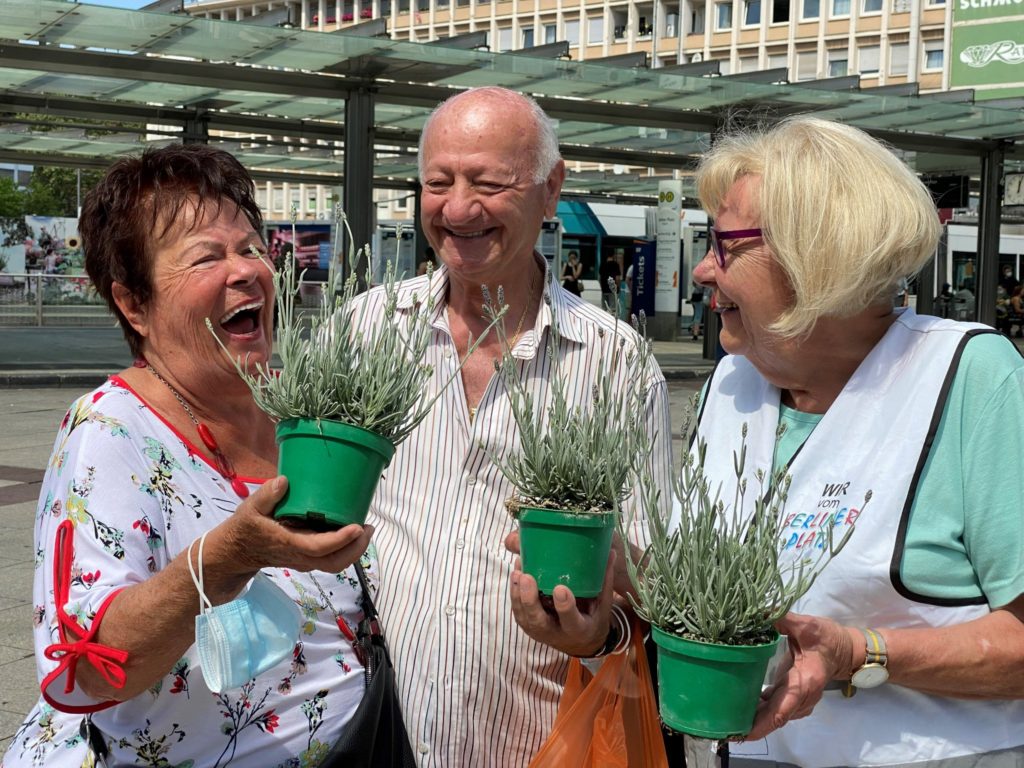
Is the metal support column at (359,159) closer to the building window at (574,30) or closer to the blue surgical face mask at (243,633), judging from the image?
the blue surgical face mask at (243,633)

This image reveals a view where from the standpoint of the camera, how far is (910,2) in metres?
76.7

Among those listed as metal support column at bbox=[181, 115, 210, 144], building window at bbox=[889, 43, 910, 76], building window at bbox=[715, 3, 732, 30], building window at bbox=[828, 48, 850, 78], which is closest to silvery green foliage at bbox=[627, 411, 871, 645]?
metal support column at bbox=[181, 115, 210, 144]

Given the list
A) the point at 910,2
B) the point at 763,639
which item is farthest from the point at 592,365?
the point at 910,2

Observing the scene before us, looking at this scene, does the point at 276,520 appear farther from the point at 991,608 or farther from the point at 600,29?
the point at 600,29

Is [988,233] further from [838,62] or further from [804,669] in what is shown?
[838,62]

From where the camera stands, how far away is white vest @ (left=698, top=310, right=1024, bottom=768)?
1.98 meters

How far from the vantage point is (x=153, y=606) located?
179 cm

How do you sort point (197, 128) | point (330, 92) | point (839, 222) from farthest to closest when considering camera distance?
point (197, 128) < point (330, 92) < point (839, 222)

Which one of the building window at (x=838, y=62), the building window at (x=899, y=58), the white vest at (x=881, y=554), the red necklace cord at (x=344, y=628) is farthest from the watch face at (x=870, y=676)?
the building window at (x=838, y=62)

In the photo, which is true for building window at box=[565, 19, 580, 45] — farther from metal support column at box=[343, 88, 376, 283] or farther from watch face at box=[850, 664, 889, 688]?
watch face at box=[850, 664, 889, 688]

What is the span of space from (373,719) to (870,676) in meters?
0.91

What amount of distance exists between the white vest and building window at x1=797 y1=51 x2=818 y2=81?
8457 centimetres

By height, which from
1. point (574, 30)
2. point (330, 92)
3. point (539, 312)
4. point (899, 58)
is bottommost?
point (539, 312)

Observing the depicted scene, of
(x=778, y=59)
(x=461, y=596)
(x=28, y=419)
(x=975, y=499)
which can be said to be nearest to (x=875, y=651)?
(x=975, y=499)
